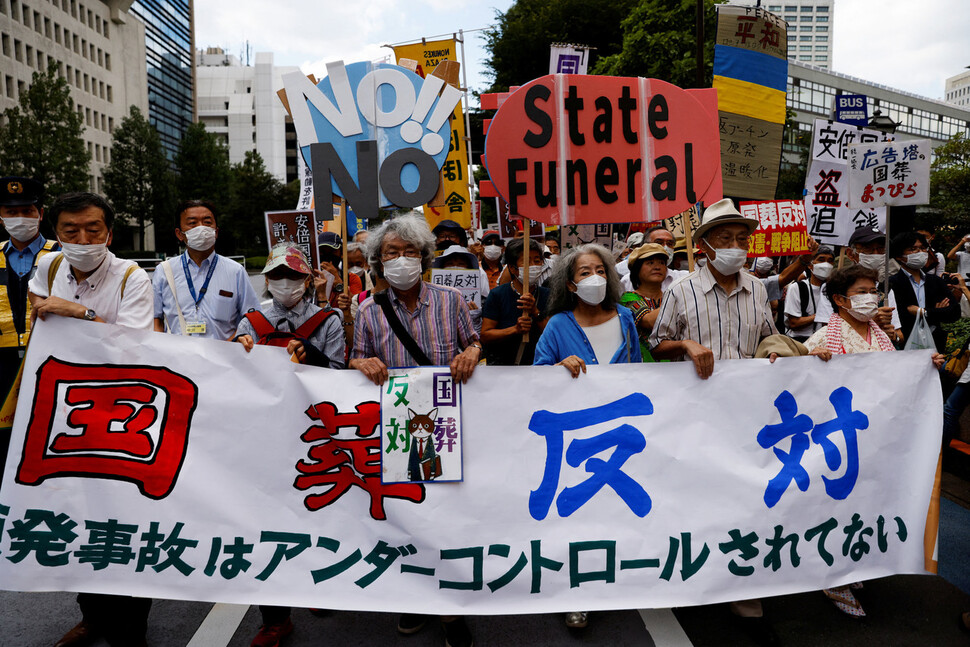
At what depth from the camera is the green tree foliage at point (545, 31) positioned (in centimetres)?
2484

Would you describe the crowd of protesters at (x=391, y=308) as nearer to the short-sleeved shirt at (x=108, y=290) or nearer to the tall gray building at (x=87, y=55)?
the short-sleeved shirt at (x=108, y=290)

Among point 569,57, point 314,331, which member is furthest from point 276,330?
point 569,57

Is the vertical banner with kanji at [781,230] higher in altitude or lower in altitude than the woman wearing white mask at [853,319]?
higher

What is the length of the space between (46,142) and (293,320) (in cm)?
2958

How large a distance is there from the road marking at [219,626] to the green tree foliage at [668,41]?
55.8 ft

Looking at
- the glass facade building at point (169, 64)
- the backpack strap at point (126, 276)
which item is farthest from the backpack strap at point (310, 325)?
the glass facade building at point (169, 64)

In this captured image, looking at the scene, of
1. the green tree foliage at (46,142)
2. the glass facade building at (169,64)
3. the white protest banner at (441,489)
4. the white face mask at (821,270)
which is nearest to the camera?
the white protest banner at (441,489)

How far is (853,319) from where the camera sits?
3.45 metres

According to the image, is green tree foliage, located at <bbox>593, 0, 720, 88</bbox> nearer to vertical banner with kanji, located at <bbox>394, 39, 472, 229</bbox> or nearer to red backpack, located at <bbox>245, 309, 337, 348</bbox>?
vertical banner with kanji, located at <bbox>394, 39, 472, 229</bbox>

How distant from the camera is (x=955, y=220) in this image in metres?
20.1

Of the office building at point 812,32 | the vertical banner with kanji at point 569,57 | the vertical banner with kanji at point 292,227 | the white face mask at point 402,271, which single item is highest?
the office building at point 812,32

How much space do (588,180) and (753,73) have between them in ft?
12.1

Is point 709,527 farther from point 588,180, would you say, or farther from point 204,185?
point 204,185

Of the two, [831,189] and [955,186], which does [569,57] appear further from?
[955,186]
